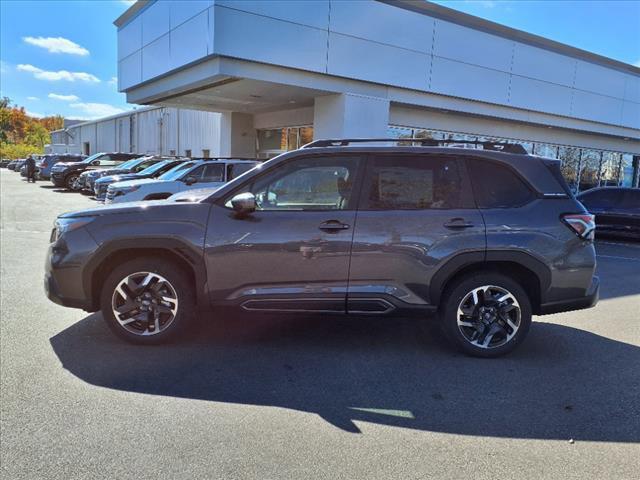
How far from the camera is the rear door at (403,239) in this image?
439 centimetres

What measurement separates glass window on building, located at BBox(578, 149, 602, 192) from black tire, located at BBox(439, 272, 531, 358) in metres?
25.8

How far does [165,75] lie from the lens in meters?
18.2

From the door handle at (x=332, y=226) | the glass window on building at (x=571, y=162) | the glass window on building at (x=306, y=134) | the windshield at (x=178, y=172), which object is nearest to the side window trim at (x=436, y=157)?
the door handle at (x=332, y=226)

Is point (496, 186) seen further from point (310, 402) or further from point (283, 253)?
point (310, 402)

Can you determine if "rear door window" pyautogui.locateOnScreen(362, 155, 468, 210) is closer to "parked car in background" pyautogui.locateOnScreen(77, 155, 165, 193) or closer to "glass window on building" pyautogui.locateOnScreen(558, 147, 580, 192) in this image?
"parked car in background" pyautogui.locateOnScreen(77, 155, 165, 193)

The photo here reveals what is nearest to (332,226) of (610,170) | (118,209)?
(118,209)

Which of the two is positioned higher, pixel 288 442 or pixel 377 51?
pixel 377 51

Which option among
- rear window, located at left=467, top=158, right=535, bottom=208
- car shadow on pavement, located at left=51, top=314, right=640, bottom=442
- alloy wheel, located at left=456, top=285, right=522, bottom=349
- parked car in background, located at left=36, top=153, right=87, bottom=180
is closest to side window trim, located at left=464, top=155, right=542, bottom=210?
rear window, located at left=467, top=158, right=535, bottom=208

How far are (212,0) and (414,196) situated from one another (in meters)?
12.2

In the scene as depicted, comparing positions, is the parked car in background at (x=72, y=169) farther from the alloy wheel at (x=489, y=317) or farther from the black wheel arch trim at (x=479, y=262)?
the alloy wheel at (x=489, y=317)

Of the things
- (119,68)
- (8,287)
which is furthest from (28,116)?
(8,287)

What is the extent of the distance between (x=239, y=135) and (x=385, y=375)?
20.0 metres

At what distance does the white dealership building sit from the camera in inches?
593

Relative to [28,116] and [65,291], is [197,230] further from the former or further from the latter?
[28,116]
